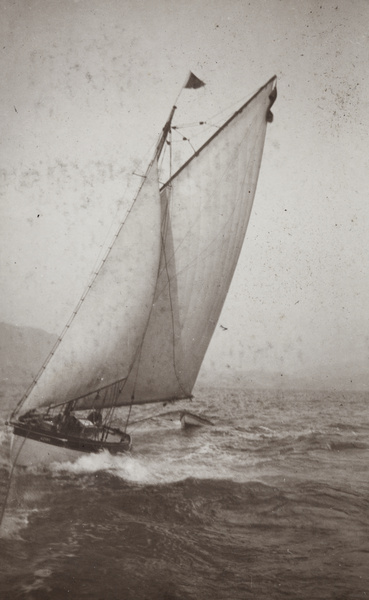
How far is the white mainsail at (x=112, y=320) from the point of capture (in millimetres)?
12898

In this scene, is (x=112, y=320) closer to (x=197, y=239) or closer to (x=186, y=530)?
(x=197, y=239)

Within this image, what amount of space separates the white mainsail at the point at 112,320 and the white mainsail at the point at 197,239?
4.94ft

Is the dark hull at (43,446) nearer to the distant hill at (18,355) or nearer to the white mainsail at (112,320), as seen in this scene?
the white mainsail at (112,320)

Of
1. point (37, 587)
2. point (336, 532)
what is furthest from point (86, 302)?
point (336, 532)

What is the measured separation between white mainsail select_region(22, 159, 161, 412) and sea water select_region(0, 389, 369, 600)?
2688mm

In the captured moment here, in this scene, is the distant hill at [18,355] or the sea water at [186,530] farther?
the distant hill at [18,355]

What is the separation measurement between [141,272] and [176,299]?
2333 mm

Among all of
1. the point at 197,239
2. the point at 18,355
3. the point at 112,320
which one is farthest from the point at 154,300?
the point at 18,355

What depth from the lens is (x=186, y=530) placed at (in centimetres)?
930

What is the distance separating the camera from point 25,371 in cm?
14288

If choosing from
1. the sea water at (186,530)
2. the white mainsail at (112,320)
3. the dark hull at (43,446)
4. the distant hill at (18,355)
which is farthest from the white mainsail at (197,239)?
the distant hill at (18,355)

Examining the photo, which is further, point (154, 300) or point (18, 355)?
point (18, 355)

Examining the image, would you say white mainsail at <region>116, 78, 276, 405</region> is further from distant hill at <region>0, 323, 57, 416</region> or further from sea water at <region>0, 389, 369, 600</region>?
distant hill at <region>0, 323, 57, 416</region>

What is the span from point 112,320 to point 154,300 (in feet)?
8.09
